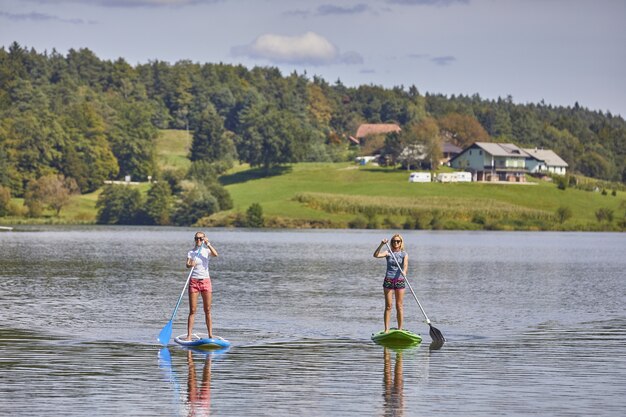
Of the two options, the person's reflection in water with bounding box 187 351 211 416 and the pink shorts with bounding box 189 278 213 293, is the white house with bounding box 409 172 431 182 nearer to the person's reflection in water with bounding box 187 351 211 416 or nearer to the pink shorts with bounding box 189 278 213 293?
the pink shorts with bounding box 189 278 213 293

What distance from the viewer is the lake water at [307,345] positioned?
21234 mm

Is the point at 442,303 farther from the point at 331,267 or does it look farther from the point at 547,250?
the point at 547,250

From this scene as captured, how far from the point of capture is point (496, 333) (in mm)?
33594

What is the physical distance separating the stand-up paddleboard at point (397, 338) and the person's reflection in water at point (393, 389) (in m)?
2.19

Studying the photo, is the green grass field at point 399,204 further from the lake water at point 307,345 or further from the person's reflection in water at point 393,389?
the person's reflection in water at point 393,389

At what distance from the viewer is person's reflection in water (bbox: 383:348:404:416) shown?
2052 cm

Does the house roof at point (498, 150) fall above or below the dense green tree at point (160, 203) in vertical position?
above

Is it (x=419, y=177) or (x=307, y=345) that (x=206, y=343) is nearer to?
(x=307, y=345)

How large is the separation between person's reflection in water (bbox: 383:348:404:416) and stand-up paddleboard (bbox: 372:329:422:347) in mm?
2191

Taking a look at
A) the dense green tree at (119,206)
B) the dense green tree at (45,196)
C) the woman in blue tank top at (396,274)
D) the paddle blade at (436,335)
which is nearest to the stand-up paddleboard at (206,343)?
the woman in blue tank top at (396,274)

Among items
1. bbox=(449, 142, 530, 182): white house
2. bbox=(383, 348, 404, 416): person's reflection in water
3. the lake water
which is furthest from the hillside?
bbox=(383, 348, 404, 416): person's reflection in water

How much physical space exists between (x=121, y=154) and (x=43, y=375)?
169716 mm

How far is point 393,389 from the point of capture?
22812mm

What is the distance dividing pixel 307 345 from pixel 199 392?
25.5 ft
